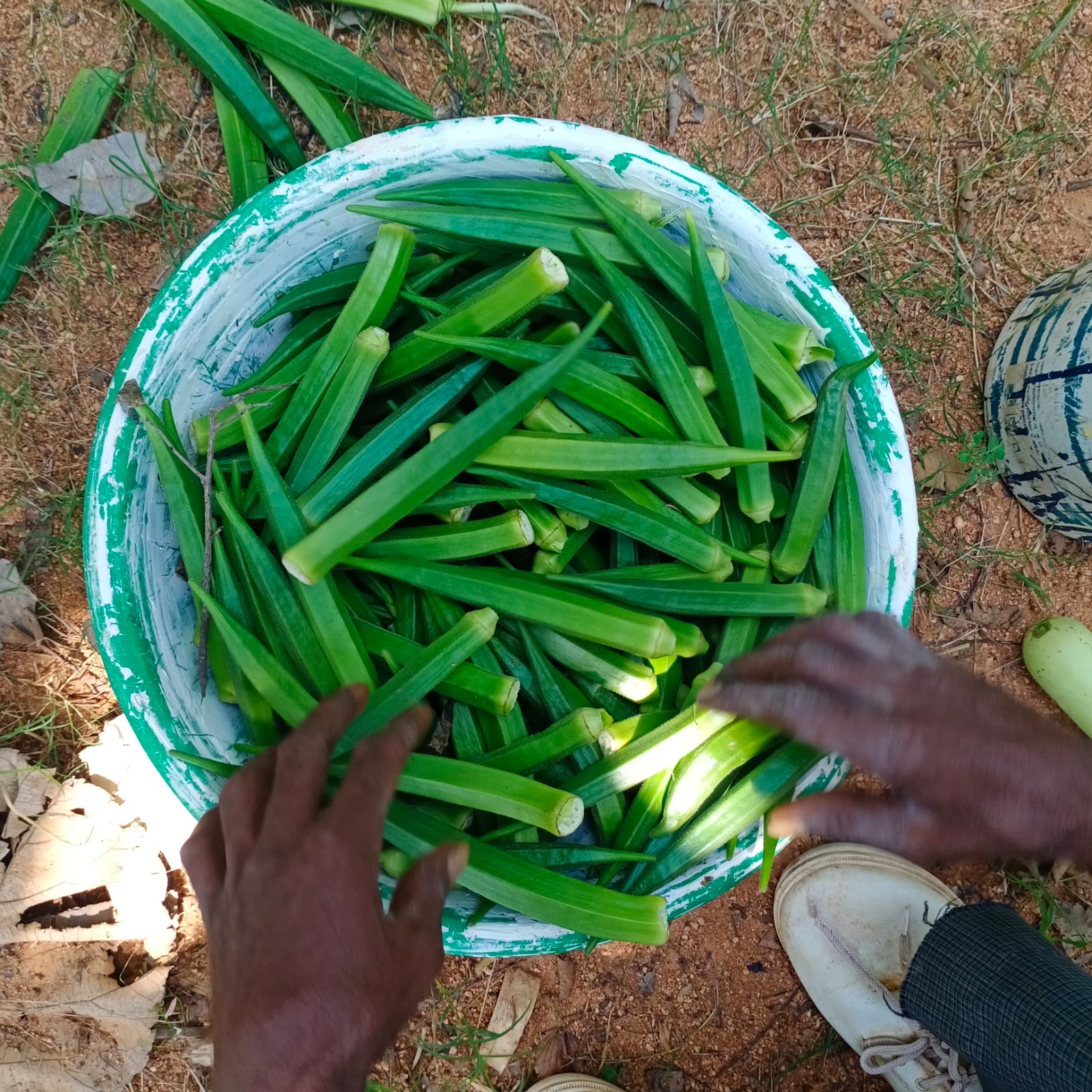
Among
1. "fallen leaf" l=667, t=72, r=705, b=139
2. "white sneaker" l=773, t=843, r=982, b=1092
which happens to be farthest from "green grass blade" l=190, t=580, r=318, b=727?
"fallen leaf" l=667, t=72, r=705, b=139

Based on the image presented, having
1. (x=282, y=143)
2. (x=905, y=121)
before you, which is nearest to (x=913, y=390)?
(x=905, y=121)

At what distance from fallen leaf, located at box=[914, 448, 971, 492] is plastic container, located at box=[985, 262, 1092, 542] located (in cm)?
12

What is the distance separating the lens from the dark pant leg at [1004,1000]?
6.80 feet

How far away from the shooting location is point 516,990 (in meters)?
2.46

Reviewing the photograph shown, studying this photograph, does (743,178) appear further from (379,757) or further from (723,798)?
(379,757)

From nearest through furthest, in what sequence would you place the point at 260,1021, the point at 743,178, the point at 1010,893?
the point at 260,1021 → the point at 743,178 → the point at 1010,893

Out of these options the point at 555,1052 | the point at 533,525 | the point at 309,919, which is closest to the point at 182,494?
the point at 533,525

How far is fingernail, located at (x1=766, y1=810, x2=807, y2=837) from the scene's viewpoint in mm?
1322

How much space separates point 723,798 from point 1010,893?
158 cm

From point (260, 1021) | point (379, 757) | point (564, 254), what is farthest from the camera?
point (564, 254)

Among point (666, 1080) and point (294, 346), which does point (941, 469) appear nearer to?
point (294, 346)

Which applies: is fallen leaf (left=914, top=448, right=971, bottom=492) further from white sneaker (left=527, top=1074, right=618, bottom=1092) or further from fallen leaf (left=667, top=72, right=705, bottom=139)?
white sneaker (left=527, top=1074, right=618, bottom=1092)

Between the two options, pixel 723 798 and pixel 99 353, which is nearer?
pixel 723 798

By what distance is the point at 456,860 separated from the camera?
1304 millimetres
